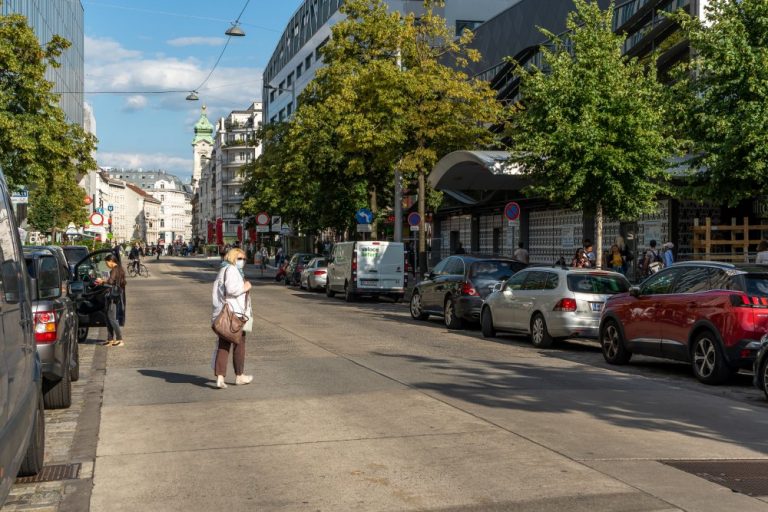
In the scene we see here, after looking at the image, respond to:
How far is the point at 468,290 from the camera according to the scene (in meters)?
21.1

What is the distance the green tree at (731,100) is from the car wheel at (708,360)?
7058mm

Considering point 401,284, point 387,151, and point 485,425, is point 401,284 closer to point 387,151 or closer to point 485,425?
point 387,151

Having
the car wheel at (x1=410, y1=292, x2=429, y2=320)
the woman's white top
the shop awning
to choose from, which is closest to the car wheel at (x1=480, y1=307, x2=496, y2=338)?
the car wheel at (x1=410, y1=292, x2=429, y2=320)

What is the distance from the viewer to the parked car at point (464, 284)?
2102 centimetres

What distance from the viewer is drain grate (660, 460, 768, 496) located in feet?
22.1

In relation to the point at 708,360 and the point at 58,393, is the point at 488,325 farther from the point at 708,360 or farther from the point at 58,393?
the point at 58,393

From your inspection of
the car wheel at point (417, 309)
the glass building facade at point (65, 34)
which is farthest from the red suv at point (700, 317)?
the glass building facade at point (65, 34)

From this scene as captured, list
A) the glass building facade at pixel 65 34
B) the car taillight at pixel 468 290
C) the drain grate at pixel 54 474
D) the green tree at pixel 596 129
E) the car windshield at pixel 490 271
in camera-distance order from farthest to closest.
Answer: the glass building facade at pixel 65 34, the green tree at pixel 596 129, the car windshield at pixel 490 271, the car taillight at pixel 468 290, the drain grate at pixel 54 474

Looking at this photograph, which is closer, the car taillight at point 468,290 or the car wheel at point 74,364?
the car wheel at point 74,364

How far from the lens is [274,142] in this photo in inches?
2069

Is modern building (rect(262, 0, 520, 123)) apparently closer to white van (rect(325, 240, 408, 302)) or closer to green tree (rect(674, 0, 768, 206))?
white van (rect(325, 240, 408, 302))

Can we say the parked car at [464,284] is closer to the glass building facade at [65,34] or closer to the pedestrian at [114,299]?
the pedestrian at [114,299]

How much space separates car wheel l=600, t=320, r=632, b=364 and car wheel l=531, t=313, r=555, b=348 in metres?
1.95

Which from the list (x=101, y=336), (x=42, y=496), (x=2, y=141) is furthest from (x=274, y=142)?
(x=42, y=496)
